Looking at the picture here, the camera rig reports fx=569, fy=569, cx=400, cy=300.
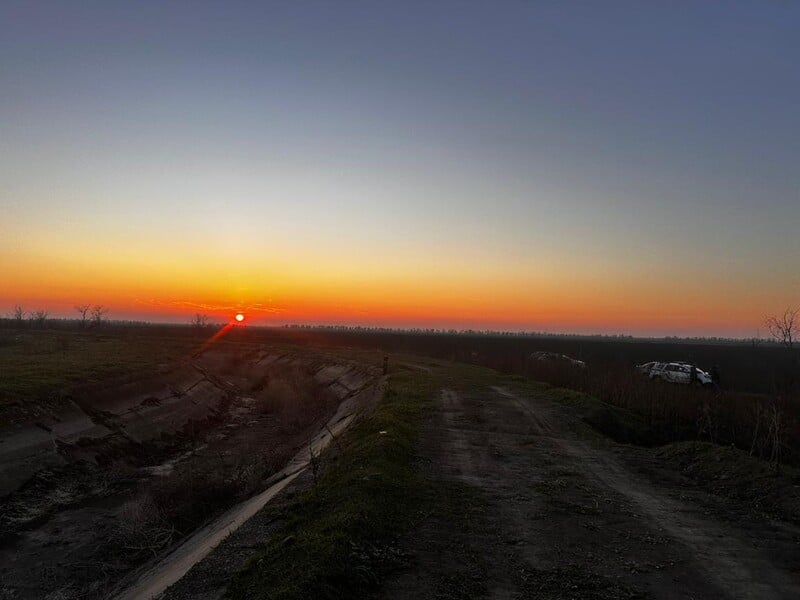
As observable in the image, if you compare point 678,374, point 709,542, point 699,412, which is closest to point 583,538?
point 709,542

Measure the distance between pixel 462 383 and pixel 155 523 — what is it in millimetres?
21054

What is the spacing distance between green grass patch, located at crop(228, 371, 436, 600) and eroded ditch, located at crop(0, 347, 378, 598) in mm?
A: 3915

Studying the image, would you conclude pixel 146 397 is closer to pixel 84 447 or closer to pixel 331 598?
pixel 84 447

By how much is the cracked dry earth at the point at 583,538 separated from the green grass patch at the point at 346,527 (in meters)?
0.39

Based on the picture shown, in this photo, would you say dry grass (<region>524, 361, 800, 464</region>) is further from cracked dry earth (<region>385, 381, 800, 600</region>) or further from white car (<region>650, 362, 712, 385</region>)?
cracked dry earth (<region>385, 381, 800, 600</region>)

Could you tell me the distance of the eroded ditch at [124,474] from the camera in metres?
12.5

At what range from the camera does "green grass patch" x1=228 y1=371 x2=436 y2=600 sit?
6352 millimetres

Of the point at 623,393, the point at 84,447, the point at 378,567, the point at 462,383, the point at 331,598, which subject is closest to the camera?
the point at 331,598

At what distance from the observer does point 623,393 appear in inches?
1109

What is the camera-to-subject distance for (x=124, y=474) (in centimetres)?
1930

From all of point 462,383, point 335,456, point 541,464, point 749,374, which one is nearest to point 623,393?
point 462,383

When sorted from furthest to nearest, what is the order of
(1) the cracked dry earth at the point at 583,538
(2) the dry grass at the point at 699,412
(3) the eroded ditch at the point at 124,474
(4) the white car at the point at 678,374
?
(4) the white car at the point at 678,374
(2) the dry grass at the point at 699,412
(3) the eroded ditch at the point at 124,474
(1) the cracked dry earth at the point at 583,538

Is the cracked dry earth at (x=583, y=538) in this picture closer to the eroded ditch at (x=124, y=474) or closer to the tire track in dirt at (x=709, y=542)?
the tire track in dirt at (x=709, y=542)

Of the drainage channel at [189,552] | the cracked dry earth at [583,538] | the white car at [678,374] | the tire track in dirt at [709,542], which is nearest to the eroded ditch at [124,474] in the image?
the drainage channel at [189,552]
